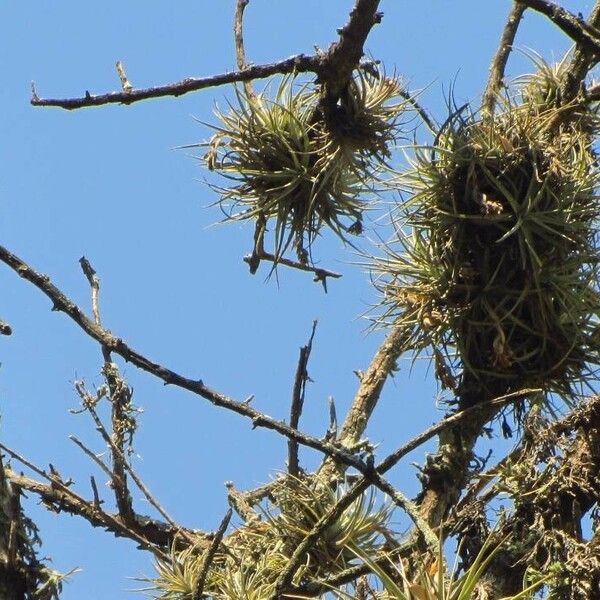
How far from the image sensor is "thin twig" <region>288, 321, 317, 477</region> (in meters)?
2.93

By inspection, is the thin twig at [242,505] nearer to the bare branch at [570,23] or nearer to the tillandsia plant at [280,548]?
the tillandsia plant at [280,548]

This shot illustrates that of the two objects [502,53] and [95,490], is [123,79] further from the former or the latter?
[502,53]

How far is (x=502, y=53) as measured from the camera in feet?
14.3

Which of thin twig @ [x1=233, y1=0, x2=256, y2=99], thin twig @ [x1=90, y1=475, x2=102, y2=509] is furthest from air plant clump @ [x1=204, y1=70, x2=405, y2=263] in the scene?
thin twig @ [x1=90, y1=475, x2=102, y2=509]

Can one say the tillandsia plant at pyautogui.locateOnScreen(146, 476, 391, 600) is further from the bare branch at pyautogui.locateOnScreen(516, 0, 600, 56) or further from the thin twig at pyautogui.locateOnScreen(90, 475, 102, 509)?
the bare branch at pyautogui.locateOnScreen(516, 0, 600, 56)

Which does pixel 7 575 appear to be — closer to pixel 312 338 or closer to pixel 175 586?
pixel 312 338

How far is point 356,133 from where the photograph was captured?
3.19 metres

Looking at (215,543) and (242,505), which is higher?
(242,505)

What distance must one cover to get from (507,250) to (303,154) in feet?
2.04

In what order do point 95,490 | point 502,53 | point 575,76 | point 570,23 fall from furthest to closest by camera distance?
point 502,53 < point 575,76 < point 95,490 < point 570,23

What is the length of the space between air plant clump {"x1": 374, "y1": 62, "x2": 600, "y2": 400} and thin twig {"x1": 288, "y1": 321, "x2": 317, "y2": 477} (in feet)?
1.23

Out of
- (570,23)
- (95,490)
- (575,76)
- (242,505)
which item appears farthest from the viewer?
(242,505)

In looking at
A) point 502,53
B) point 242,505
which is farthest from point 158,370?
point 502,53

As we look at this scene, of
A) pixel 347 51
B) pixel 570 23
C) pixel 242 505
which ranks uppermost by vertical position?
pixel 347 51
